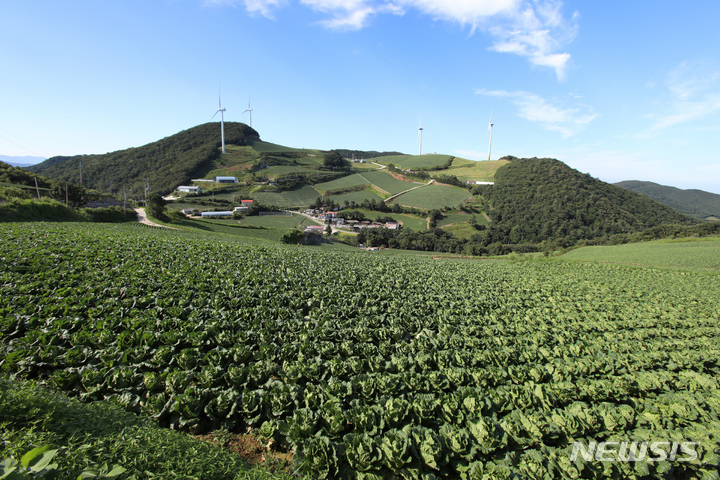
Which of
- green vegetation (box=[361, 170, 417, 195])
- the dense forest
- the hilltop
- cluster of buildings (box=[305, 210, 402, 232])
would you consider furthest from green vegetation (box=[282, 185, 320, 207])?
green vegetation (box=[361, 170, 417, 195])

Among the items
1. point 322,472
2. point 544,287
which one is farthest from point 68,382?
point 544,287

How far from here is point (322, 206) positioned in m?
115

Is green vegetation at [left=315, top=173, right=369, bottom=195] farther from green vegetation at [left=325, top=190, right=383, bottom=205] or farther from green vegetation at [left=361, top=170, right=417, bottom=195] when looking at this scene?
green vegetation at [left=361, top=170, right=417, bottom=195]

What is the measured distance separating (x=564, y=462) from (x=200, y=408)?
7.19m

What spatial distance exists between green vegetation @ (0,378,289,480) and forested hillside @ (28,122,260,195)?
147 meters

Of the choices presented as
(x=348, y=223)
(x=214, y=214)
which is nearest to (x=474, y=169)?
(x=348, y=223)

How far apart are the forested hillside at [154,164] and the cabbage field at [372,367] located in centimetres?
13959

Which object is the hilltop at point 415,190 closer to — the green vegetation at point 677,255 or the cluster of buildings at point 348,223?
the cluster of buildings at point 348,223

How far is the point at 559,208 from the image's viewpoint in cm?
11244

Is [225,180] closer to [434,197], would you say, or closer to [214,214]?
[214,214]

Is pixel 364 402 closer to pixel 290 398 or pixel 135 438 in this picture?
pixel 290 398

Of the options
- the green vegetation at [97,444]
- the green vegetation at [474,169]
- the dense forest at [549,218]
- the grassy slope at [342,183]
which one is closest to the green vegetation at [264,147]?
the grassy slope at [342,183]

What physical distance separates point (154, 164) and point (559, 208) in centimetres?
19781

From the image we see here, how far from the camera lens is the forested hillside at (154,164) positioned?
138 m
